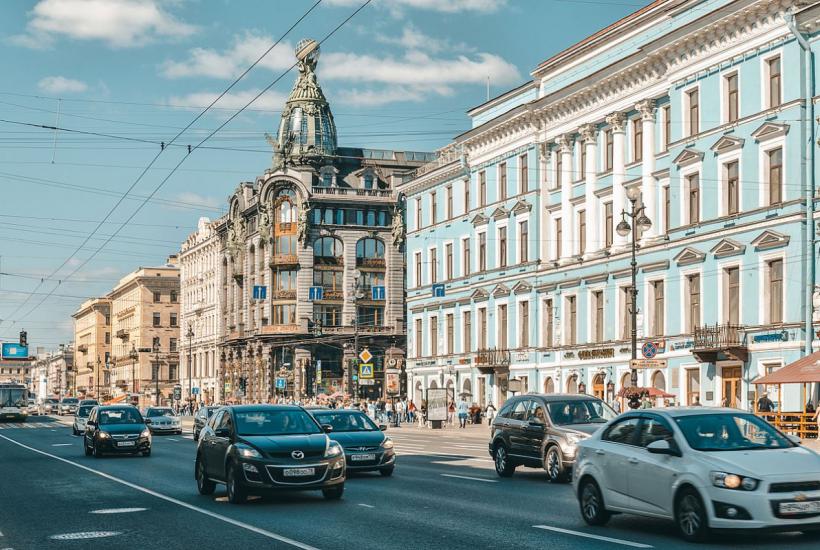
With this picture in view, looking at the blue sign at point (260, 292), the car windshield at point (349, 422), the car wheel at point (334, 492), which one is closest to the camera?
the car wheel at point (334, 492)

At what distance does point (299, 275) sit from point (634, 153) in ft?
190

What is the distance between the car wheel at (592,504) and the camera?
1522 cm

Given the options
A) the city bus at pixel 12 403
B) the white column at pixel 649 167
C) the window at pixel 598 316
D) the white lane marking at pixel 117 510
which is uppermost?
the white column at pixel 649 167

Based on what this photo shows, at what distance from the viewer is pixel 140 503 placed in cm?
1955

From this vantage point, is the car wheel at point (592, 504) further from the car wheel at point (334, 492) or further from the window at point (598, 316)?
the window at point (598, 316)

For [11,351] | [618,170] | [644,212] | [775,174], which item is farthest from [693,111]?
[11,351]

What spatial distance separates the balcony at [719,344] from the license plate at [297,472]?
27.2 m

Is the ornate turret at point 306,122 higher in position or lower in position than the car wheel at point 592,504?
higher

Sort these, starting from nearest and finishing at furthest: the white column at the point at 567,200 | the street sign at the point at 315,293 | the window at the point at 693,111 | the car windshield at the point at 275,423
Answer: the car windshield at the point at 275,423, the window at the point at 693,111, the white column at the point at 567,200, the street sign at the point at 315,293

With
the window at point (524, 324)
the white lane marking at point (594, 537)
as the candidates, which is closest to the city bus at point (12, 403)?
the window at point (524, 324)

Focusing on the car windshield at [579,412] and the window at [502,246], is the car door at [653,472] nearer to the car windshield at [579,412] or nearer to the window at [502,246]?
the car windshield at [579,412]

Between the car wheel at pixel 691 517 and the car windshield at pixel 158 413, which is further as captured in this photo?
the car windshield at pixel 158 413

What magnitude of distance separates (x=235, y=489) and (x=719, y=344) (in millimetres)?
28129

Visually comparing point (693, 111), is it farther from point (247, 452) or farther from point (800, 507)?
point (800, 507)
